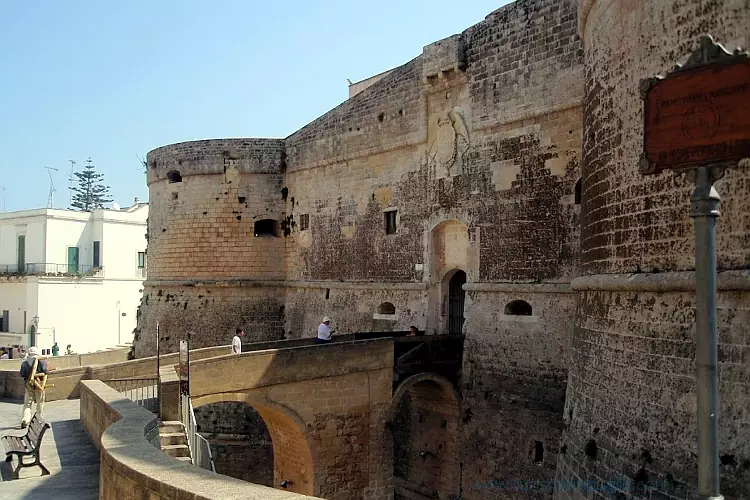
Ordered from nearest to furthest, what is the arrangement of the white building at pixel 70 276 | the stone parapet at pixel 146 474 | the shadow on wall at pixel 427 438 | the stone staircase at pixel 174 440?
1. the stone parapet at pixel 146 474
2. the stone staircase at pixel 174 440
3. the shadow on wall at pixel 427 438
4. the white building at pixel 70 276

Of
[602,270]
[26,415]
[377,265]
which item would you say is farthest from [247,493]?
[377,265]

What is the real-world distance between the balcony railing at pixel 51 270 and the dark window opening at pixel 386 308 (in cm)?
1907

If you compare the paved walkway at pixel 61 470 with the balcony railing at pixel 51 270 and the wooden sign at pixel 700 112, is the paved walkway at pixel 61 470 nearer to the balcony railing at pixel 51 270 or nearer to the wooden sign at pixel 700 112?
the wooden sign at pixel 700 112

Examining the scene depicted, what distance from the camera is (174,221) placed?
59.4ft

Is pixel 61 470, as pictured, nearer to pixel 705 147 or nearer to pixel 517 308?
pixel 705 147

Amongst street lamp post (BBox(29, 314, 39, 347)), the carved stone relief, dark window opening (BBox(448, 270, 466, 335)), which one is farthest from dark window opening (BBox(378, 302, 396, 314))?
street lamp post (BBox(29, 314, 39, 347))

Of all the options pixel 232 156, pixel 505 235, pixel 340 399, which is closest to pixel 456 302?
pixel 505 235

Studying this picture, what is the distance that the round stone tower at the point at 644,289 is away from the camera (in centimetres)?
515

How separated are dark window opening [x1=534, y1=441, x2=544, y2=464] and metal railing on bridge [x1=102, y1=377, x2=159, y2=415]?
540cm

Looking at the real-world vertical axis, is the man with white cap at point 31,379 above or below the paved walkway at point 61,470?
above

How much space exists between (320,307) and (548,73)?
300 inches

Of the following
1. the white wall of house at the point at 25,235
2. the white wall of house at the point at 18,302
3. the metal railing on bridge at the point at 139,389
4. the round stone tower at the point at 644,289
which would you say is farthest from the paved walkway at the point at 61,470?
the white wall of house at the point at 25,235

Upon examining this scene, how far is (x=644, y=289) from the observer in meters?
5.97

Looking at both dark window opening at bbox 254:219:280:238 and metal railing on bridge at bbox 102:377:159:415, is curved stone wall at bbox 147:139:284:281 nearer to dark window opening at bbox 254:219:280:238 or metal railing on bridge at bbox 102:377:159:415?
dark window opening at bbox 254:219:280:238
